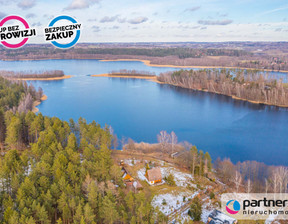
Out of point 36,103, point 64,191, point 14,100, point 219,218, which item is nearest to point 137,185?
point 64,191

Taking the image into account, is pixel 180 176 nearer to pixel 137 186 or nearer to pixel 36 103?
pixel 137 186

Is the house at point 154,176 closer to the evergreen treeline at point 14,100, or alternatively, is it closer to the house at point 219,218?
the house at point 219,218

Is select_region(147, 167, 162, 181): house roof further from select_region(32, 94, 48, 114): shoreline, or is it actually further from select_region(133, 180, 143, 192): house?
select_region(32, 94, 48, 114): shoreline

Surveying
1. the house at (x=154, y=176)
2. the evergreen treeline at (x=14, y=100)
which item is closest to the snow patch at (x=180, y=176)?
the house at (x=154, y=176)

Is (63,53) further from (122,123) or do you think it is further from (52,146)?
(52,146)

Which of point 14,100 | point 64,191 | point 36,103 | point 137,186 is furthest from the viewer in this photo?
point 36,103

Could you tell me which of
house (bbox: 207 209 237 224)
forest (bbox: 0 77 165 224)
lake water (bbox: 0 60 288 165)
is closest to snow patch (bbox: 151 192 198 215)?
forest (bbox: 0 77 165 224)

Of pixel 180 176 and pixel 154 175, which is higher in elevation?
pixel 154 175
